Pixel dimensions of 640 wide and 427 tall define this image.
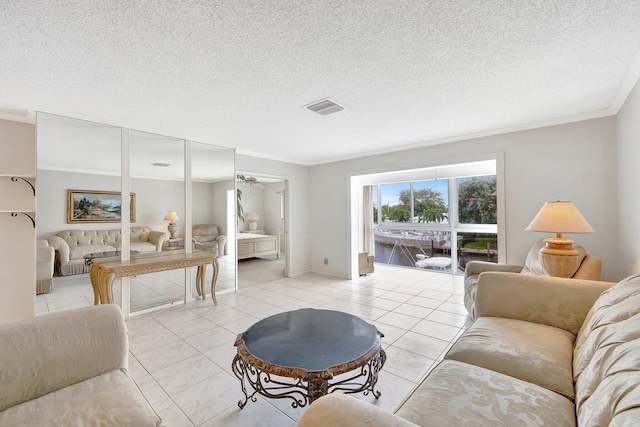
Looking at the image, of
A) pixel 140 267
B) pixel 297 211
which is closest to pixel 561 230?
pixel 297 211

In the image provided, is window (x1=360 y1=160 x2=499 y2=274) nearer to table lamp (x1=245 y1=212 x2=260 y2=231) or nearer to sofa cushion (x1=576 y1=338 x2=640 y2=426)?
table lamp (x1=245 y1=212 x2=260 y2=231)

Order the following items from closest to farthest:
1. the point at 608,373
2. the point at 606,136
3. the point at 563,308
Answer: the point at 608,373
the point at 563,308
the point at 606,136

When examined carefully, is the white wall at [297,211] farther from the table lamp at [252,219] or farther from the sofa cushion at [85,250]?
the table lamp at [252,219]

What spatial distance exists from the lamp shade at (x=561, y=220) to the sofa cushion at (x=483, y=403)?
1691 millimetres

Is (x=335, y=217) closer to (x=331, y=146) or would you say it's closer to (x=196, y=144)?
(x=331, y=146)

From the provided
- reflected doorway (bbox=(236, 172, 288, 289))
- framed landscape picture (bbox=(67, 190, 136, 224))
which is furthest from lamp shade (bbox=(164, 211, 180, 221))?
A: reflected doorway (bbox=(236, 172, 288, 289))

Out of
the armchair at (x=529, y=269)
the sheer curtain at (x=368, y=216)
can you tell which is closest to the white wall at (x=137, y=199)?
the sheer curtain at (x=368, y=216)

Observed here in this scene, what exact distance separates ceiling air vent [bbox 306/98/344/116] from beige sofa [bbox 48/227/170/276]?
9.13 ft

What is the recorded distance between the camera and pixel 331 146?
4363mm

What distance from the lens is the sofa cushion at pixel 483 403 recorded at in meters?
1.02

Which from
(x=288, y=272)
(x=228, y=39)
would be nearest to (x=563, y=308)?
(x=228, y=39)

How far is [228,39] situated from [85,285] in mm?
3411

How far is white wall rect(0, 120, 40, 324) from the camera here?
280cm

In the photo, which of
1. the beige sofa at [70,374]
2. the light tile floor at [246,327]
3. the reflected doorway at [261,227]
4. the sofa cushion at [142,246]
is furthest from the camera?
the reflected doorway at [261,227]
